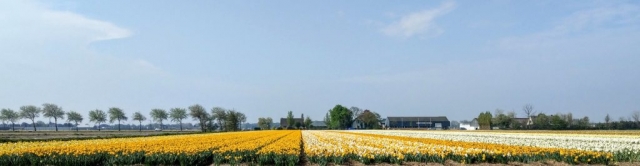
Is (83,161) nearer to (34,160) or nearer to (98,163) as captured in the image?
(98,163)

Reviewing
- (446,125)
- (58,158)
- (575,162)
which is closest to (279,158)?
(58,158)

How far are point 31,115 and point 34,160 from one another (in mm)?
136018

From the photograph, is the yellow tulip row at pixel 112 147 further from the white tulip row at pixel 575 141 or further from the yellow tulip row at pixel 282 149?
the white tulip row at pixel 575 141

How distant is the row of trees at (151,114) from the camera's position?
99.9 m

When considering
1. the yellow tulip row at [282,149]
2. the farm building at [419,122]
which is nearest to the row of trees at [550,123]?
the farm building at [419,122]

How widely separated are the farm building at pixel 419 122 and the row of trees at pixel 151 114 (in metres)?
55.8

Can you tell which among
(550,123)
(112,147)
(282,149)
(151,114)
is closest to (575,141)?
(282,149)

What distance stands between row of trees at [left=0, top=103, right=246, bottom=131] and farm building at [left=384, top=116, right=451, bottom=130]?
5575 centimetres

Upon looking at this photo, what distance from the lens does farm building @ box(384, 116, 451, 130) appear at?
167 meters

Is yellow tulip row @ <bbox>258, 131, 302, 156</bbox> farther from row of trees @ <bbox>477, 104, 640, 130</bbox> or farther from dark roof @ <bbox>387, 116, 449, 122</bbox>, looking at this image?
dark roof @ <bbox>387, 116, 449, 122</bbox>

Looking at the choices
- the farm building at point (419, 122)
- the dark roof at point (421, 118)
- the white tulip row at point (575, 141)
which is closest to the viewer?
the white tulip row at point (575, 141)

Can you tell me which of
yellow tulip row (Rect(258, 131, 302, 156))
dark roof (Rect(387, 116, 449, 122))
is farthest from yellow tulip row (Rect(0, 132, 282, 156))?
dark roof (Rect(387, 116, 449, 122))

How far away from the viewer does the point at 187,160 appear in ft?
48.5

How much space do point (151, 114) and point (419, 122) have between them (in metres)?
87.3
